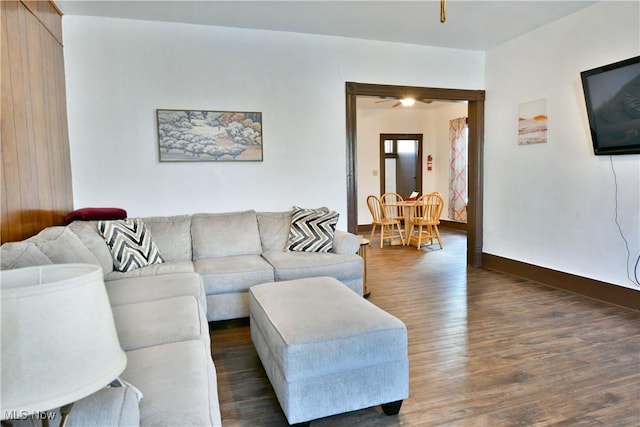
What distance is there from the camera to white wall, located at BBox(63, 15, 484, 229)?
367cm

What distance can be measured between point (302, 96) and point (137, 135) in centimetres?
173

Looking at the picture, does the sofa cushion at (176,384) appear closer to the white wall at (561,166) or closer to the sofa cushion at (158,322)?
the sofa cushion at (158,322)

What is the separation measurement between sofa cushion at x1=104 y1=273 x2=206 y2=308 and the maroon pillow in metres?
0.92

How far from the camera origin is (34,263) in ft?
4.71

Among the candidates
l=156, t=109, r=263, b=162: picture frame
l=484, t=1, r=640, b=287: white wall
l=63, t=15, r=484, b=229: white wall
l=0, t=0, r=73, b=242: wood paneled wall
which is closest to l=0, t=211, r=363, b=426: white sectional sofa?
l=0, t=0, r=73, b=242: wood paneled wall

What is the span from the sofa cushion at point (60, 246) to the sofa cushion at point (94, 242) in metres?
0.39

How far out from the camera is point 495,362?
96.7 inches

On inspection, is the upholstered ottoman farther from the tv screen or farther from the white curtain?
the white curtain

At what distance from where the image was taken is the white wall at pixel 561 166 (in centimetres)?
339

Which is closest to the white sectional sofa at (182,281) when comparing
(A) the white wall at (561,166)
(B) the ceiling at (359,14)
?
(B) the ceiling at (359,14)

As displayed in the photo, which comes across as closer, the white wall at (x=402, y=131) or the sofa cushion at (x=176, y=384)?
the sofa cushion at (x=176, y=384)

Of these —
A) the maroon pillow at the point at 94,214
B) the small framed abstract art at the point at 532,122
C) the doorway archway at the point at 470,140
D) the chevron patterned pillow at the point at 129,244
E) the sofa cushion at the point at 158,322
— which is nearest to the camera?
the sofa cushion at the point at 158,322

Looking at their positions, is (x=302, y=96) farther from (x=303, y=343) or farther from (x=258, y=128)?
(x=303, y=343)

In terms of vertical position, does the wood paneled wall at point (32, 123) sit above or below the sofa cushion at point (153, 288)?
above
